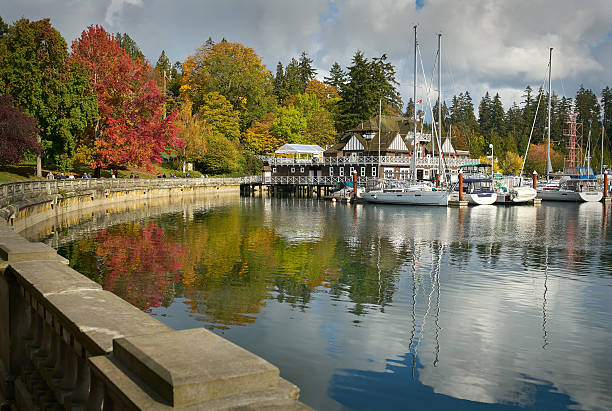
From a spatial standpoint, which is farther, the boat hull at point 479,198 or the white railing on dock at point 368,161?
the white railing on dock at point 368,161

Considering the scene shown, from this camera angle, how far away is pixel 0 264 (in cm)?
589

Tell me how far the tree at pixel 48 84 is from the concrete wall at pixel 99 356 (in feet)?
159

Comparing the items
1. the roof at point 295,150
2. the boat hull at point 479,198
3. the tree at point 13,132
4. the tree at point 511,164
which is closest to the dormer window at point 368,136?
the roof at point 295,150

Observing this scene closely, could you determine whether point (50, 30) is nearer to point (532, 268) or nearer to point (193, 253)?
point (193, 253)

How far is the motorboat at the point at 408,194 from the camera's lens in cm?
5709

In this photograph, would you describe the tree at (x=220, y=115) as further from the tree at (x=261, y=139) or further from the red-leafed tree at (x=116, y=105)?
the red-leafed tree at (x=116, y=105)

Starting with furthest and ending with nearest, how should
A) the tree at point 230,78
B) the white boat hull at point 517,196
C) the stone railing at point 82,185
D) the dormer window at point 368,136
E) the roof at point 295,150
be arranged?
1. the tree at point 230,78
2. the dormer window at point 368,136
3. the roof at point 295,150
4. the white boat hull at point 517,196
5. the stone railing at point 82,185

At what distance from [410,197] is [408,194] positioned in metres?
0.39

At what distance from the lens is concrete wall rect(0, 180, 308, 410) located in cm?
283

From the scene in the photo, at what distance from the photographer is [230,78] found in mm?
102062

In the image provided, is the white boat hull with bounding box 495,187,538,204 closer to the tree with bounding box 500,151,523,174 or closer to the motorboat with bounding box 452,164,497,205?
the motorboat with bounding box 452,164,497,205

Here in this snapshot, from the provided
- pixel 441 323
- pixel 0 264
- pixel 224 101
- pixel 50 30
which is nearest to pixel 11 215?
pixel 441 323

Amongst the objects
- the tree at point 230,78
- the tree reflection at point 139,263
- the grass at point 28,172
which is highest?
the tree at point 230,78

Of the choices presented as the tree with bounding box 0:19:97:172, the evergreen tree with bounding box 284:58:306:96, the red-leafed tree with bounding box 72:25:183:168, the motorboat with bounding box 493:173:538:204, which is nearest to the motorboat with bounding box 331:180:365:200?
the motorboat with bounding box 493:173:538:204
